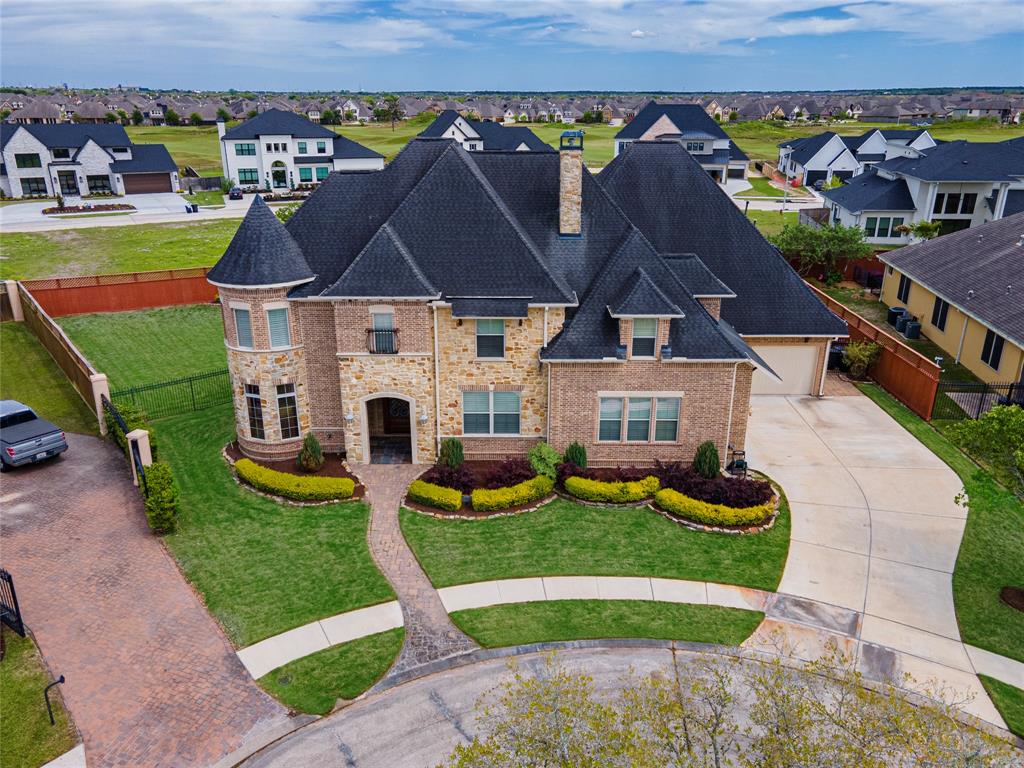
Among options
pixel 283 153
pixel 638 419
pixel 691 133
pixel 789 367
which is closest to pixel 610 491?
pixel 638 419

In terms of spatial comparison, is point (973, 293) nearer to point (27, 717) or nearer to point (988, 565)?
point (988, 565)

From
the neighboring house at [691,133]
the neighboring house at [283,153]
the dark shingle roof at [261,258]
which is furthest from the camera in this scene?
the neighboring house at [691,133]

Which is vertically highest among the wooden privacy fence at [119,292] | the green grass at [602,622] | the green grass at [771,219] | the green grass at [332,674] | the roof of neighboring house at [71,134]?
the roof of neighboring house at [71,134]

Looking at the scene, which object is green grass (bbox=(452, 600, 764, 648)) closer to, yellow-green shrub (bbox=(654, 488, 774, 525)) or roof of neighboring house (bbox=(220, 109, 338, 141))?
yellow-green shrub (bbox=(654, 488, 774, 525))

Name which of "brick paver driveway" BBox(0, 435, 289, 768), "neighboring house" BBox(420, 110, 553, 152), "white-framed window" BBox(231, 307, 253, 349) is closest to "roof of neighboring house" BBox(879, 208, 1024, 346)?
"white-framed window" BBox(231, 307, 253, 349)

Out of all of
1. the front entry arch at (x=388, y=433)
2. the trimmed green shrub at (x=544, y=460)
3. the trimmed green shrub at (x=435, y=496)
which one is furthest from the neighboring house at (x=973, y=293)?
the front entry arch at (x=388, y=433)

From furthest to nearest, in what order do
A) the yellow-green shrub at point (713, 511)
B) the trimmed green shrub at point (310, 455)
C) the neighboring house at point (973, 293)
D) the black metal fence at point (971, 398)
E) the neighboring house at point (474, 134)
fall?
the neighboring house at point (474, 134)
the neighboring house at point (973, 293)
the black metal fence at point (971, 398)
the trimmed green shrub at point (310, 455)
the yellow-green shrub at point (713, 511)

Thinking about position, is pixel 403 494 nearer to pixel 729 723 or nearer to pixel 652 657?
pixel 652 657

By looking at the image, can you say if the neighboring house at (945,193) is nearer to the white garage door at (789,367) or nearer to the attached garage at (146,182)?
the white garage door at (789,367)
